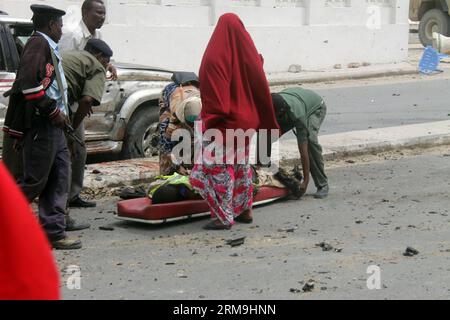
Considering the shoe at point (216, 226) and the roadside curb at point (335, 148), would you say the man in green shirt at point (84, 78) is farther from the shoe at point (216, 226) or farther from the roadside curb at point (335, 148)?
the roadside curb at point (335, 148)

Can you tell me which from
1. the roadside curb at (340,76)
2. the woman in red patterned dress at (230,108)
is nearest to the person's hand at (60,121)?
the woman in red patterned dress at (230,108)

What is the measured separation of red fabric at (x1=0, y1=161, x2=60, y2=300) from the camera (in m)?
1.99

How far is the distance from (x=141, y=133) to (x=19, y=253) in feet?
21.6

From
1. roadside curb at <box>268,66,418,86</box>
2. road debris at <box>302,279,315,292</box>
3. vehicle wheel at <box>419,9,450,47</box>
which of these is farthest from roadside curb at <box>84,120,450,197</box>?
vehicle wheel at <box>419,9,450,47</box>

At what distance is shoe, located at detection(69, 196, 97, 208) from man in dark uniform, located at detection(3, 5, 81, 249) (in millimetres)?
1280

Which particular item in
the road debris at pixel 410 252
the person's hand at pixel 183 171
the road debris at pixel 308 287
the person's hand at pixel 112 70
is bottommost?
the road debris at pixel 410 252

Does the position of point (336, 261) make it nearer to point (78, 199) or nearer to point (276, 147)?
point (78, 199)

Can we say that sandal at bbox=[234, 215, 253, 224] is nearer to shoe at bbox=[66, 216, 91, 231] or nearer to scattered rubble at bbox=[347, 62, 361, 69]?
shoe at bbox=[66, 216, 91, 231]

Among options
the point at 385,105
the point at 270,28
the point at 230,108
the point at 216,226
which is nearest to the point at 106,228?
the point at 216,226

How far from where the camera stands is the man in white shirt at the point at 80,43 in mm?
6930

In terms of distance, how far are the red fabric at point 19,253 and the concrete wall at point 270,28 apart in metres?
13.3

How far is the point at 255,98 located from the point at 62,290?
239 centimetres

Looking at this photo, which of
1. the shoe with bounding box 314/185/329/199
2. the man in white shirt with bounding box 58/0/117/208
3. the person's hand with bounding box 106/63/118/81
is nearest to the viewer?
Answer: the man in white shirt with bounding box 58/0/117/208
